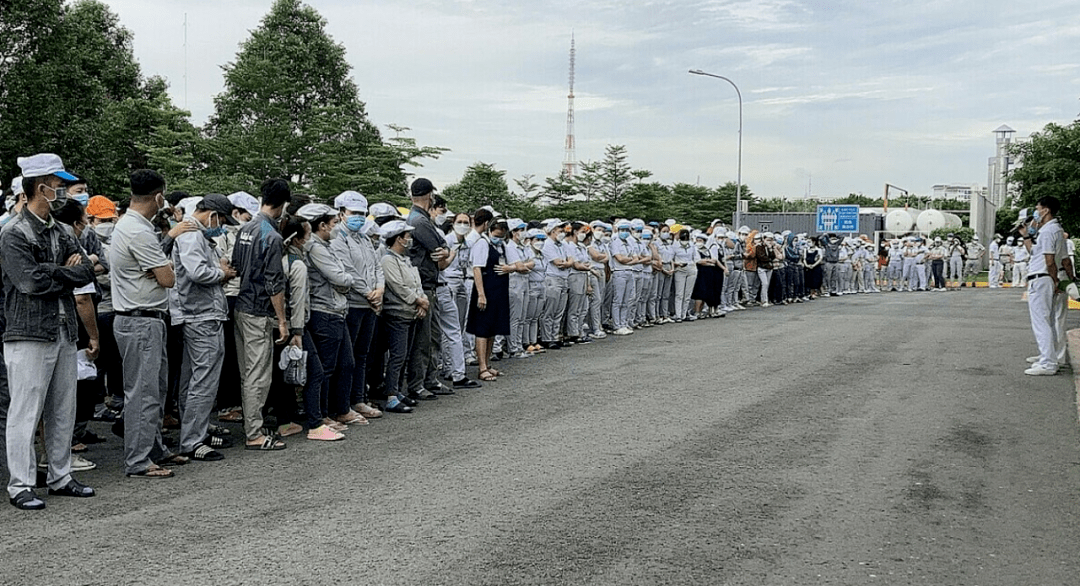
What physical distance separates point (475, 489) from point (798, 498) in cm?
216

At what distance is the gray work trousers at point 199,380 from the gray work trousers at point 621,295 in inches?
446

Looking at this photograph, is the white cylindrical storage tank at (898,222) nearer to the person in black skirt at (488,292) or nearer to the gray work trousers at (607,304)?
the gray work trousers at (607,304)

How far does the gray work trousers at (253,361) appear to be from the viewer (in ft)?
26.9

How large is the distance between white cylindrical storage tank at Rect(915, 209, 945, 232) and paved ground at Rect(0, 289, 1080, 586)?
5267cm

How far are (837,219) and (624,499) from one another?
43803 mm

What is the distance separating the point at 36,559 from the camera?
5.34 meters

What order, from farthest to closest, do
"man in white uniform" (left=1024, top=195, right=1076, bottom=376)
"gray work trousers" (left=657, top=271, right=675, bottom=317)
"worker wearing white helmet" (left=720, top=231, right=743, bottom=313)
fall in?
"worker wearing white helmet" (left=720, top=231, right=743, bottom=313)
"gray work trousers" (left=657, top=271, right=675, bottom=317)
"man in white uniform" (left=1024, top=195, right=1076, bottom=376)

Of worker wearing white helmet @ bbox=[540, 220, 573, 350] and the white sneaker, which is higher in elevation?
worker wearing white helmet @ bbox=[540, 220, 573, 350]

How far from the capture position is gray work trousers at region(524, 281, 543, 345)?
49.1 feet

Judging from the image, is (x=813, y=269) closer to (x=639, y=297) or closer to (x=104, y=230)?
(x=639, y=297)

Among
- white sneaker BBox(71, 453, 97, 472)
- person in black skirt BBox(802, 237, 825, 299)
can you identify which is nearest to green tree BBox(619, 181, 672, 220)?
person in black skirt BBox(802, 237, 825, 299)

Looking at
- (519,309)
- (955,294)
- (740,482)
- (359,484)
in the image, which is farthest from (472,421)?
(955,294)

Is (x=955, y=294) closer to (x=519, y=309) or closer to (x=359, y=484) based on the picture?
(x=519, y=309)

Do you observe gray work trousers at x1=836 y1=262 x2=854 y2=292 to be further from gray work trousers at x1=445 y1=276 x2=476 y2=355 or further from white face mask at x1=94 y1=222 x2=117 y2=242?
white face mask at x1=94 y1=222 x2=117 y2=242
